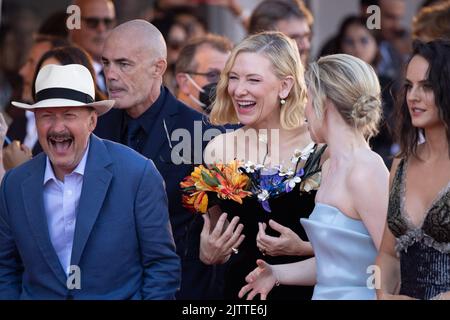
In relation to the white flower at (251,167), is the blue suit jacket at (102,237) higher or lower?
lower

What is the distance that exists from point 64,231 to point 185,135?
137 centimetres

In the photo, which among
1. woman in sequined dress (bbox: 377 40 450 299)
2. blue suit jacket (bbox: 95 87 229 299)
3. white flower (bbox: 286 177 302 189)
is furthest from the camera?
blue suit jacket (bbox: 95 87 229 299)

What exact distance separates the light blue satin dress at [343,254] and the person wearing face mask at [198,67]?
2642mm

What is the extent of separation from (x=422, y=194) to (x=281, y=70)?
1463mm

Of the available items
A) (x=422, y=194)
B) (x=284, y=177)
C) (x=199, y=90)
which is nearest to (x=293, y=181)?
(x=284, y=177)

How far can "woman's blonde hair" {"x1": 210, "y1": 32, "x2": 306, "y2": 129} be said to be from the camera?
19.1 feet

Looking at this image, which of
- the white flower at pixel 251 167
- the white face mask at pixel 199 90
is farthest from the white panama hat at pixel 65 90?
the white face mask at pixel 199 90

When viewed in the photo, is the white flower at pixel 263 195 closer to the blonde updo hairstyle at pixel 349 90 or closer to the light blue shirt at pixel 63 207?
the blonde updo hairstyle at pixel 349 90

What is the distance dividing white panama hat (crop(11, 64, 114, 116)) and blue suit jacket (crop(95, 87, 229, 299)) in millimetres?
924

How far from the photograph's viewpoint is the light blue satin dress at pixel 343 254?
488 centimetres

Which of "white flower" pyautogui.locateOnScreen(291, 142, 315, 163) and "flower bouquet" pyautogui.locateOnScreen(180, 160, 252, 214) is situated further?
"white flower" pyautogui.locateOnScreen(291, 142, 315, 163)

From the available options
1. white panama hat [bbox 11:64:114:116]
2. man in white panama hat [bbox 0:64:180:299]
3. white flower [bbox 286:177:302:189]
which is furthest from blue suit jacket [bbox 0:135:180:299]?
white flower [bbox 286:177:302:189]

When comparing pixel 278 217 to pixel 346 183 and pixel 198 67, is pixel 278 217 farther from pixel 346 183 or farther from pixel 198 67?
pixel 198 67

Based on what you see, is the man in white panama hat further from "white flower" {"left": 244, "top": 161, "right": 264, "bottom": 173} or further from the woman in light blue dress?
the woman in light blue dress
